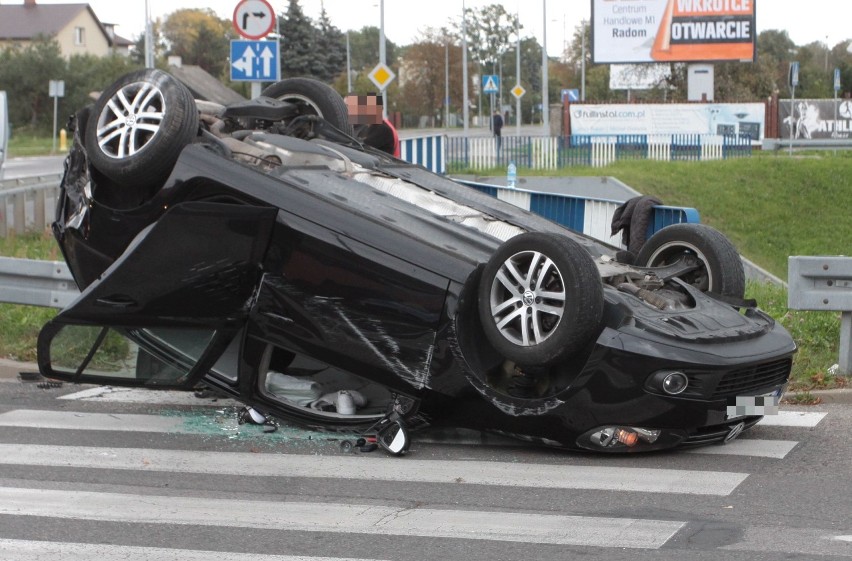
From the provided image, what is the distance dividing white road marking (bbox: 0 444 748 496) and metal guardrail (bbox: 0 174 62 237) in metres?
8.51

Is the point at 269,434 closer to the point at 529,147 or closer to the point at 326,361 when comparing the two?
the point at 326,361

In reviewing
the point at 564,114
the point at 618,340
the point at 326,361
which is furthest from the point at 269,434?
the point at 564,114

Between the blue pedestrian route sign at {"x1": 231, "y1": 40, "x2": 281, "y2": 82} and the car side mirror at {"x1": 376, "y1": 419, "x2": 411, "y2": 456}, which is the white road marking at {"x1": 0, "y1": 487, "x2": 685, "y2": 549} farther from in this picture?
the blue pedestrian route sign at {"x1": 231, "y1": 40, "x2": 281, "y2": 82}

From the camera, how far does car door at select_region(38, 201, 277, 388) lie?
6.22 m

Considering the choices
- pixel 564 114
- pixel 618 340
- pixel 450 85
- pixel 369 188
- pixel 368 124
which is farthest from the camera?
pixel 450 85

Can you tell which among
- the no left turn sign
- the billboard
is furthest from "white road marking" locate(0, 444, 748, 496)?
the billboard

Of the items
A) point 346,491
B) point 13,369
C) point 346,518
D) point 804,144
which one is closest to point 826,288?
point 346,491

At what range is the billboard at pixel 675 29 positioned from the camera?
41.4 meters

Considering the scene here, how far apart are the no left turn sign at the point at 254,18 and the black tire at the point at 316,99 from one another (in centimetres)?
519

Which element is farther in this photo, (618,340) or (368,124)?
(368,124)

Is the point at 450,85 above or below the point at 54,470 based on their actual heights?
above

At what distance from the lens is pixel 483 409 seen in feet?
19.5

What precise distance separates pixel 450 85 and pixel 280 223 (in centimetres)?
8831

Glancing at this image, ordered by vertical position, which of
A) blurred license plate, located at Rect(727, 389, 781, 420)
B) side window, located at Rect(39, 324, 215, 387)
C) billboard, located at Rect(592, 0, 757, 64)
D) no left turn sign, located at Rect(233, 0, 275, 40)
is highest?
billboard, located at Rect(592, 0, 757, 64)
